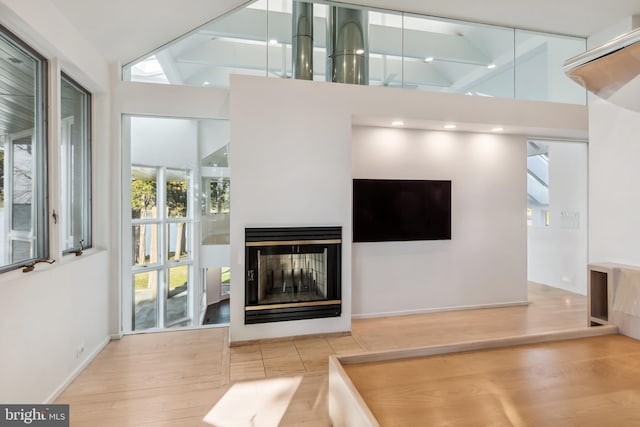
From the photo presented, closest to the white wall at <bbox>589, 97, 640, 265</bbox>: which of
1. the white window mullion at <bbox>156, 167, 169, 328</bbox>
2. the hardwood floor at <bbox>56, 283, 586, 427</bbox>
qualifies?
the hardwood floor at <bbox>56, 283, 586, 427</bbox>

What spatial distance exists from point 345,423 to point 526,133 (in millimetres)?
4492

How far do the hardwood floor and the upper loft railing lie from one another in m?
2.70

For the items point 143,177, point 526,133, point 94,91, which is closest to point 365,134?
point 526,133

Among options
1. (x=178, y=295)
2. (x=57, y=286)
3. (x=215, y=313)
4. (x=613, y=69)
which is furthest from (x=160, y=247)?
(x=613, y=69)

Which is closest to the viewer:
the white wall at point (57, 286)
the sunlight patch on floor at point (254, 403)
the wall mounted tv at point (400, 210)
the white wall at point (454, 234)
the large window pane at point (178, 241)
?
the white wall at point (57, 286)

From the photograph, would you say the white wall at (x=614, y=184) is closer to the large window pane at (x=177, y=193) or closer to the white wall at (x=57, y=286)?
the large window pane at (x=177, y=193)

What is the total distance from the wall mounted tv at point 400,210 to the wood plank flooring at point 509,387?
2.24 m

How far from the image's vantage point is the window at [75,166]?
2861 millimetres

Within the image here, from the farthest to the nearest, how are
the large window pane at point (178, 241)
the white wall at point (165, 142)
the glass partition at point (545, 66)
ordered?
the glass partition at point (545, 66), the large window pane at point (178, 241), the white wall at point (165, 142)

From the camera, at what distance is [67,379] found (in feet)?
8.46

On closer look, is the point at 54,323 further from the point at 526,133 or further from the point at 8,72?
the point at 526,133

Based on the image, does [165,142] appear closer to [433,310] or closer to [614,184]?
[433,310]

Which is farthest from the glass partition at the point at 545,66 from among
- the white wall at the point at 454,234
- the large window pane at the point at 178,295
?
the large window pane at the point at 178,295

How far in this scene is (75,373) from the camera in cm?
270
